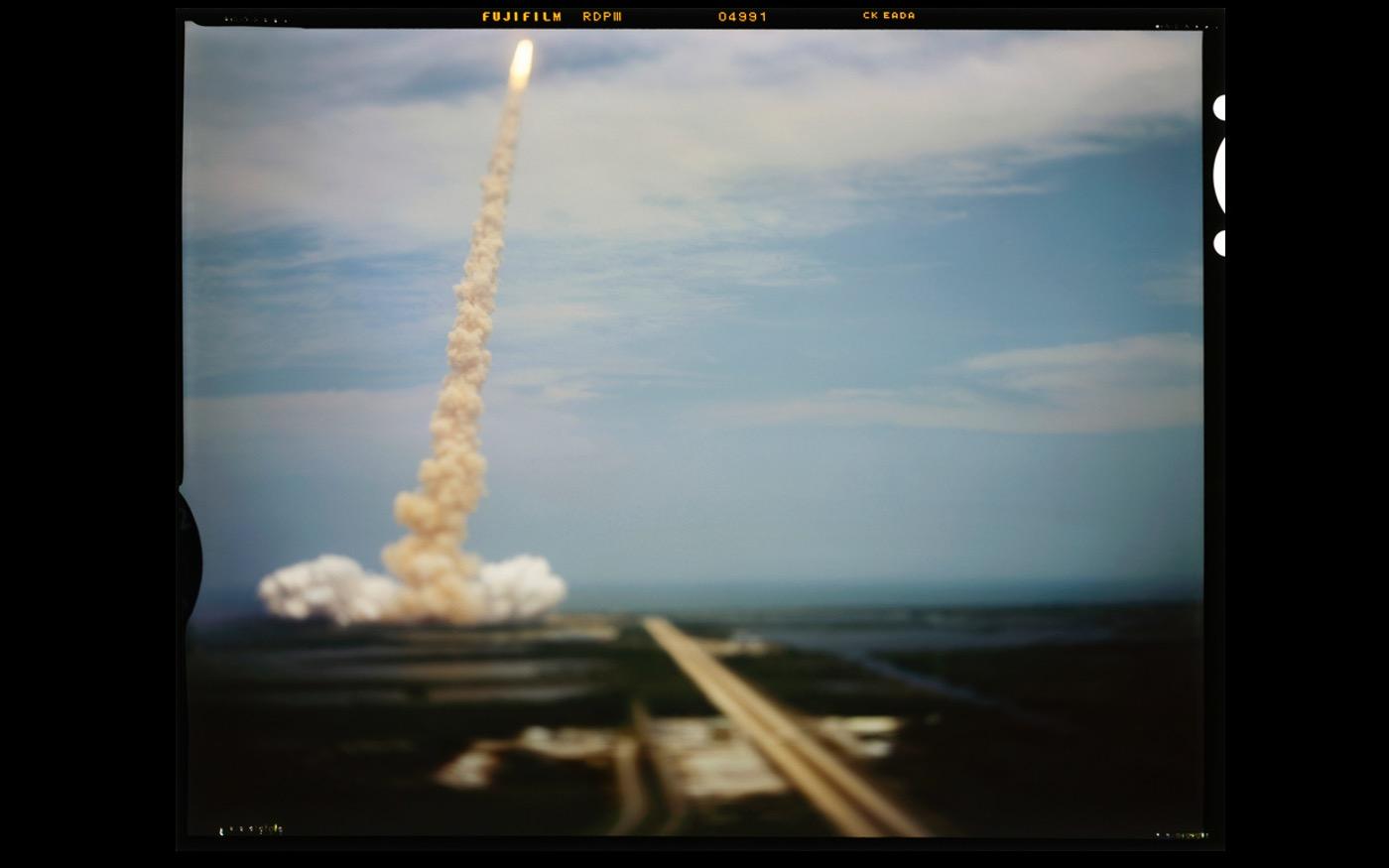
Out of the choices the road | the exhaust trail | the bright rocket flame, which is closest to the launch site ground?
the road

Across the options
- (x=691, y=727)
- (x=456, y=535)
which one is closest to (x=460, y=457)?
(x=456, y=535)

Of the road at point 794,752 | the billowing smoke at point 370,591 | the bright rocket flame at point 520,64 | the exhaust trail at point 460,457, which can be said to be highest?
the bright rocket flame at point 520,64

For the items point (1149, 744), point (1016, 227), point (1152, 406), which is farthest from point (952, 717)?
point (1016, 227)

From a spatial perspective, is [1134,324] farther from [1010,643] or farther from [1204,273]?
[1010,643]

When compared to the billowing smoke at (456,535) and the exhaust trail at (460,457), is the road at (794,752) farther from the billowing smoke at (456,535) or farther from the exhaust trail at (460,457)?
the exhaust trail at (460,457)

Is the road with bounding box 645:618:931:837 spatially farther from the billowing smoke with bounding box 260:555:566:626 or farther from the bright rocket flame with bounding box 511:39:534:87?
the bright rocket flame with bounding box 511:39:534:87

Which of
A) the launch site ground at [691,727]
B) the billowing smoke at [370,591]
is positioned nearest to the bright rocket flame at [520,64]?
the billowing smoke at [370,591]
